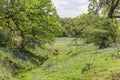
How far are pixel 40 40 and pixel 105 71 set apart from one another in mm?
23862

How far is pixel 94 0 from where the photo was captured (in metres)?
51.0

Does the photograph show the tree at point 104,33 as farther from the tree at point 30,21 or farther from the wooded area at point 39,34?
the tree at point 30,21

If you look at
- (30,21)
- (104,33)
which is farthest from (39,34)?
(104,33)

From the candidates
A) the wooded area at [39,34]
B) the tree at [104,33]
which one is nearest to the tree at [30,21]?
the wooded area at [39,34]

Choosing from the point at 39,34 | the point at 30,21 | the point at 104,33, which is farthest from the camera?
the point at 39,34

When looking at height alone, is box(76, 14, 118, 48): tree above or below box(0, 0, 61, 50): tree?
below

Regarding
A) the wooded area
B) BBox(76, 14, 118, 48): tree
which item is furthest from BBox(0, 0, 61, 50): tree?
BBox(76, 14, 118, 48): tree

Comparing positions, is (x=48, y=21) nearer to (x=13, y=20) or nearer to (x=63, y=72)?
(x=13, y=20)

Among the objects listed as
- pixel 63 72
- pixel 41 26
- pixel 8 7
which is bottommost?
pixel 63 72

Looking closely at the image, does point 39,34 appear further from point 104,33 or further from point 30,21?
point 104,33

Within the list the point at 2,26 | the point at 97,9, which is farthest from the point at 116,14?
the point at 2,26

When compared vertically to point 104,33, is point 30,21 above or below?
above

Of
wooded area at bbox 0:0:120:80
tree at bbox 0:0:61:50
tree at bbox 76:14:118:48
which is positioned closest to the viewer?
wooded area at bbox 0:0:120:80

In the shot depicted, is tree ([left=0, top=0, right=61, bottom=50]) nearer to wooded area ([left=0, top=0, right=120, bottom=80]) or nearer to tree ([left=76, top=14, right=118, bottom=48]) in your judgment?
wooded area ([left=0, top=0, right=120, bottom=80])
